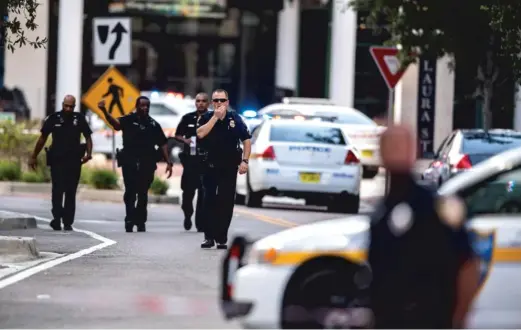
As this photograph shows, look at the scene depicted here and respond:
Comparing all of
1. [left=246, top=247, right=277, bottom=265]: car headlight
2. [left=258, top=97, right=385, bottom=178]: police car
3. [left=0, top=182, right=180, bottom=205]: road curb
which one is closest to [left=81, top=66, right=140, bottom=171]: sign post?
[left=0, top=182, right=180, bottom=205]: road curb

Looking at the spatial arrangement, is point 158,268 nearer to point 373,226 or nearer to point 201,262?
point 201,262

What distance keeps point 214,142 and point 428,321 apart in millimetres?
9389

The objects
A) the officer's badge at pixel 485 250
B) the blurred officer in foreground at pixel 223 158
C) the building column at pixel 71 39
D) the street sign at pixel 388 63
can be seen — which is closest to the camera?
the officer's badge at pixel 485 250

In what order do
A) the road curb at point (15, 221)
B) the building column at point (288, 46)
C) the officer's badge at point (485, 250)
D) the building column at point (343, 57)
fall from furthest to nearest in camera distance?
the building column at point (288, 46), the building column at point (343, 57), the road curb at point (15, 221), the officer's badge at point (485, 250)

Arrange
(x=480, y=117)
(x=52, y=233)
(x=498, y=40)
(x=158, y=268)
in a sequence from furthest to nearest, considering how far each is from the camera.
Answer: (x=480, y=117) < (x=498, y=40) < (x=52, y=233) < (x=158, y=268)

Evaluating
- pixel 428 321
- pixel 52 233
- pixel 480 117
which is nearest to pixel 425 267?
pixel 428 321

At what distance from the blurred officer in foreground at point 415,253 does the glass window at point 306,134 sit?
18.5m

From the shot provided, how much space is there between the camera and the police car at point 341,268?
398 inches

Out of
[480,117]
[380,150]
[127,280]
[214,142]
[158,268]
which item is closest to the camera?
[380,150]

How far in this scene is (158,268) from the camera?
15898 millimetres

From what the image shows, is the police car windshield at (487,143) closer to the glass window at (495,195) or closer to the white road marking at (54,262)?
the white road marking at (54,262)

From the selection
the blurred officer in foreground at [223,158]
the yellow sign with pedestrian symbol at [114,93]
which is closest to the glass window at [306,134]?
the yellow sign with pedestrian symbol at [114,93]

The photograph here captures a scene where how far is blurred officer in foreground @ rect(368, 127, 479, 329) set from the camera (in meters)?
8.20

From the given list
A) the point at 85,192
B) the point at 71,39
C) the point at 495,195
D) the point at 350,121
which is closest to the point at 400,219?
the point at 495,195
